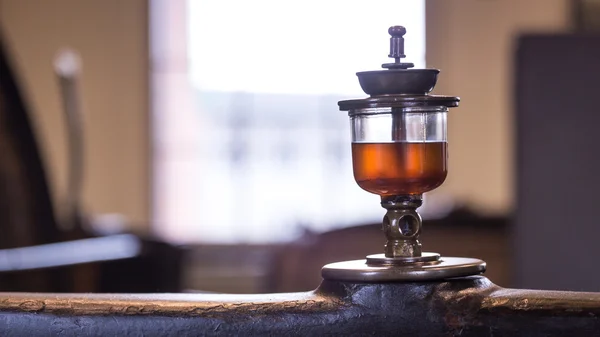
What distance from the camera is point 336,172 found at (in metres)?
6.56

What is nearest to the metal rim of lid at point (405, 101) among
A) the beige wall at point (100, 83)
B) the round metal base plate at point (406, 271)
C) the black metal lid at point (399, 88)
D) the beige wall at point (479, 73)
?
the black metal lid at point (399, 88)

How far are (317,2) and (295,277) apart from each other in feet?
11.2

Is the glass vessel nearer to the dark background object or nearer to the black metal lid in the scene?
the black metal lid

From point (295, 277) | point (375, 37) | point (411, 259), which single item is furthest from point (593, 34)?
point (375, 37)

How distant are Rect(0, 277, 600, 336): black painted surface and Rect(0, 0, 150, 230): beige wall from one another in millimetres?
5538

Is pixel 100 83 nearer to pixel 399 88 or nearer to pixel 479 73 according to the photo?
pixel 479 73

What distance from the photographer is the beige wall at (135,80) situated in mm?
6289

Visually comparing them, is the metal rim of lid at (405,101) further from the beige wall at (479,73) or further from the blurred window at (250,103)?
the beige wall at (479,73)

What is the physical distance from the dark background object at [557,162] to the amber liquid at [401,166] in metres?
1.63

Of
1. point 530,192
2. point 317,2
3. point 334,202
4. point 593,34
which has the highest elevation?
point 317,2

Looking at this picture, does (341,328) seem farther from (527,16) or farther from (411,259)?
(527,16)

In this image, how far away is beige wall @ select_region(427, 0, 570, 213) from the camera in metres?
6.54

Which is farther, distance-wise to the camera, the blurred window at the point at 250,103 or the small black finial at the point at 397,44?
the blurred window at the point at 250,103

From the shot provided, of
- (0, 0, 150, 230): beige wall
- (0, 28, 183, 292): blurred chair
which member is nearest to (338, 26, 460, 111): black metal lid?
(0, 28, 183, 292): blurred chair
